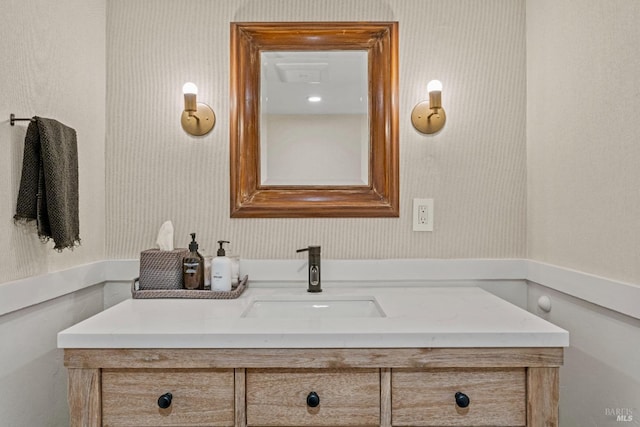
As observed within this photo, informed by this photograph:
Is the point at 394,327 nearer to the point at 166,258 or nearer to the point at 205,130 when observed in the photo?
the point at 166,258

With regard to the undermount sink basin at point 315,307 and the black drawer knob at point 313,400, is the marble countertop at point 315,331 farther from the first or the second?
the undermount sink basin at point 315,307

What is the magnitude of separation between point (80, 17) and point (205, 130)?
0.56m

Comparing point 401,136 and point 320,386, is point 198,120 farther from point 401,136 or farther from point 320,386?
point 320,386

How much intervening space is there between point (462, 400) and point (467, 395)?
26mm

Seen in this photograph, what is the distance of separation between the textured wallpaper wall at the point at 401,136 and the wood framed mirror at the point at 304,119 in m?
0.04

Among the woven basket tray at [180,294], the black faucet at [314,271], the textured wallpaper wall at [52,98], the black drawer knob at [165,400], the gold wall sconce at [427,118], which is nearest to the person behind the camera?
the black drawer knob at [165,400]

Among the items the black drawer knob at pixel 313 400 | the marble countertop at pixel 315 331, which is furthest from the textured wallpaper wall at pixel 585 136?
the black drawer knob at pixel 313 400

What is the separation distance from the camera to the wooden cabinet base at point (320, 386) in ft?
3.43

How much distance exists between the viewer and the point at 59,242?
1206 mm

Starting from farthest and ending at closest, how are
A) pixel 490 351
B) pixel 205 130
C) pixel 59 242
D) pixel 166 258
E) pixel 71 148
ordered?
pixel 205 130, pixel 166 258, pixel 71 148, pixel 59 242, pixel 490 351

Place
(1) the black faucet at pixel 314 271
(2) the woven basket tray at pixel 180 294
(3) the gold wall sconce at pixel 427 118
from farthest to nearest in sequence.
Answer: (3) the gold wall sconce at pixel 427 118 < (1) the black faucet at pixel 314 271 < (2) the woven basket tray at pixel 180 294

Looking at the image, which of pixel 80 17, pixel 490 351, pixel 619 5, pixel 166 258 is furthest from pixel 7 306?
pixel 619 5

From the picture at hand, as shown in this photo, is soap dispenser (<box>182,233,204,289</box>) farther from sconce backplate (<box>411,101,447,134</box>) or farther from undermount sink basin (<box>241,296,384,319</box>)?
sconce backplate (<box>411,101,447,134</box>)

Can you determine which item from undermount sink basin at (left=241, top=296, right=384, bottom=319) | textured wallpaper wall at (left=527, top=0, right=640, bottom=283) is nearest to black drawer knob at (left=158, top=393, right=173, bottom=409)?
undermount sink basin at (left=241, top=296, right=384, bottom=319)
